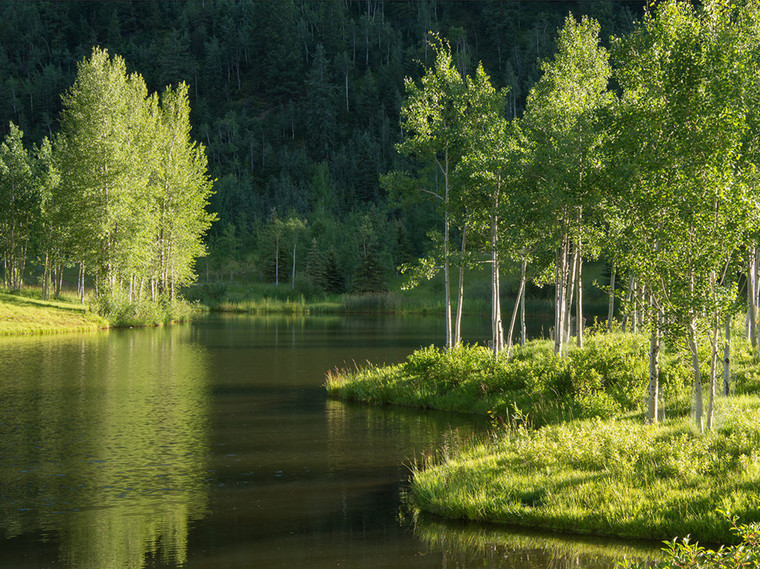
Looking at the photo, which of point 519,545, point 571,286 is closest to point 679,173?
point 519,545

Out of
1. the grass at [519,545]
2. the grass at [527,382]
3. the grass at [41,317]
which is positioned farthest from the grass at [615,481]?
the grass at [41,317]

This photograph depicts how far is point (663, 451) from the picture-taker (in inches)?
728

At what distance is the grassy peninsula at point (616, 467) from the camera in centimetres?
1634

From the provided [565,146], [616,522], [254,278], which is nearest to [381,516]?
[616,522]

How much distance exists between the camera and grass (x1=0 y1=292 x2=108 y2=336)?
212ft

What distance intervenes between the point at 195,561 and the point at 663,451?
11.4 meters

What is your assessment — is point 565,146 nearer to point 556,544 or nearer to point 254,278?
point 556,544

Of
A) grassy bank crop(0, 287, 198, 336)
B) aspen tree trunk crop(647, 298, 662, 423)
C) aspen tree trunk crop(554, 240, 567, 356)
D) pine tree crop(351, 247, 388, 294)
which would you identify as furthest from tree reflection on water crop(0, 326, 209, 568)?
pine tree crop(351, 247, 388, 294)

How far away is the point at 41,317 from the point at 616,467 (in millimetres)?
61161

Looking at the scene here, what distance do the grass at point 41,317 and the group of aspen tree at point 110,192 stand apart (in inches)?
147

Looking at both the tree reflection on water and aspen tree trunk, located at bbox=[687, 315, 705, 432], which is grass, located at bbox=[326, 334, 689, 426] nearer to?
aspen tree trunk, located at bbox=[687, 315, 705, 432]

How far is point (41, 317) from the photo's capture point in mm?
67375

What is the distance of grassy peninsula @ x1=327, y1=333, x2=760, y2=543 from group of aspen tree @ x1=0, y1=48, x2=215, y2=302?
52.5 metres

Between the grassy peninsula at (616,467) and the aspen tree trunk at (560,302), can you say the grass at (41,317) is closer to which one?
the aspen tree trunk at (560,302)
